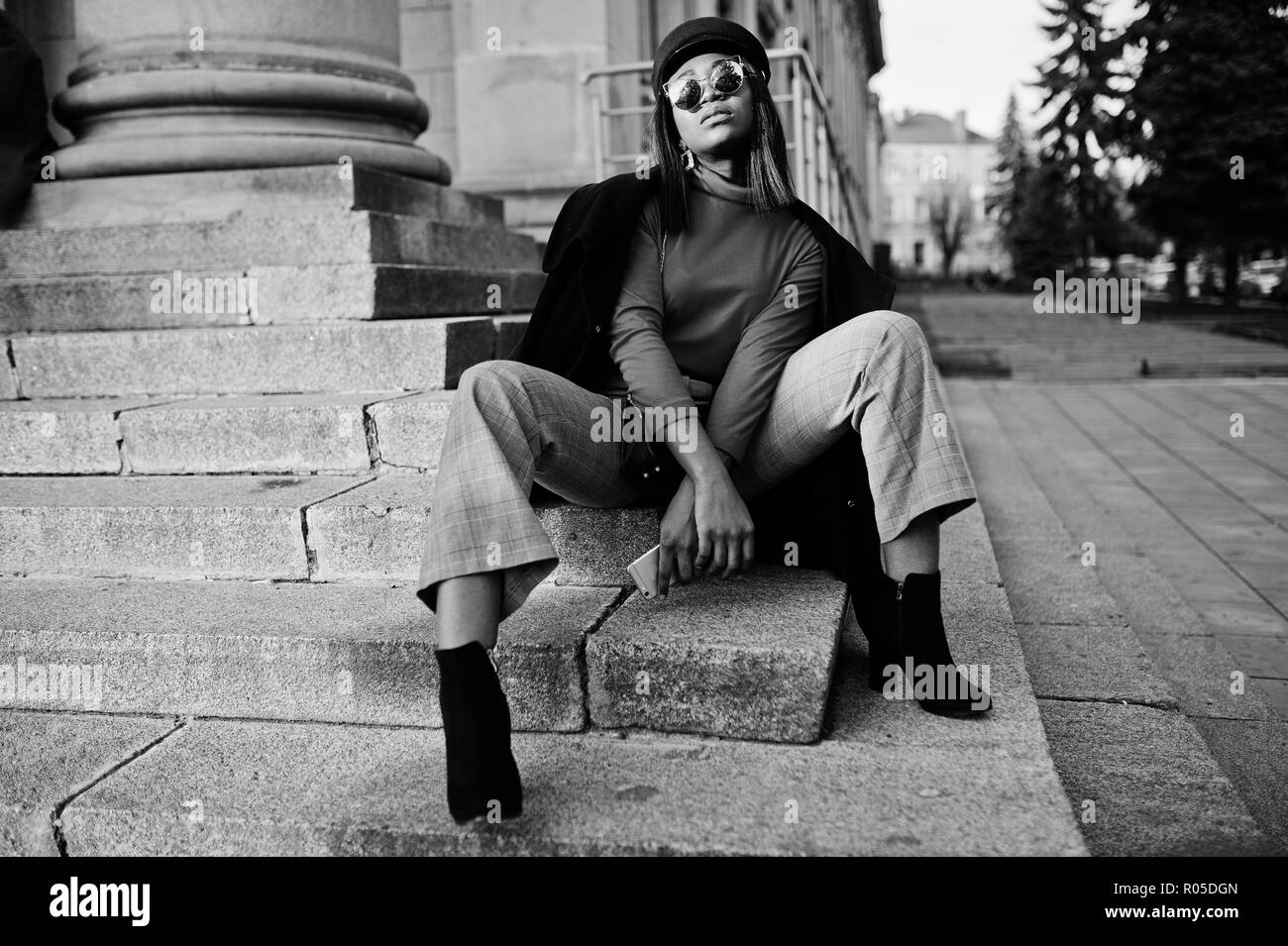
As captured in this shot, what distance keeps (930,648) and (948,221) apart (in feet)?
289

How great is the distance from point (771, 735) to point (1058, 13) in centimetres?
5123

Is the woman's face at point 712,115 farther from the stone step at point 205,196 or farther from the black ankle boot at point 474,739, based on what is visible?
the stone step at point 205,196

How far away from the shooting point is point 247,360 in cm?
383

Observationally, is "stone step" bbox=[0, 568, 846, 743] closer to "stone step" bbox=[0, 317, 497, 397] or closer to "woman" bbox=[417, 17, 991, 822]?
"woman" bbox=[417, 17, 991, 822]

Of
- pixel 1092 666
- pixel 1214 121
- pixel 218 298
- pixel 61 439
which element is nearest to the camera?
pixel 1092 666

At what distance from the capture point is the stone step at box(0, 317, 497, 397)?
3.77m

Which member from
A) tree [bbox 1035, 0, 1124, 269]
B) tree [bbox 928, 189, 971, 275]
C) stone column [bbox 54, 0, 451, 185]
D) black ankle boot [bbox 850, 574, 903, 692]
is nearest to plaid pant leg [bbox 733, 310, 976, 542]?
black ankle boot [bbox 850, 574, 903, 692]

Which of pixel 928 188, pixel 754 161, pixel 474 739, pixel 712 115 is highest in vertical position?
pixel 928 188

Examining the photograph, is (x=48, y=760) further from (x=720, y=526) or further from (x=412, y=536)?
(x=720, y=526)

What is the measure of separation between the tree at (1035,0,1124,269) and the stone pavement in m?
36.0

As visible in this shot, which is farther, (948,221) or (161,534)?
(948,221)

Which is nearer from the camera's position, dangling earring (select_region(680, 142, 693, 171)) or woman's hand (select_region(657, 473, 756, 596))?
woman's hand (select_region(657, 473, 756, 596))

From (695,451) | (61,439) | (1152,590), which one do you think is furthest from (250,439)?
(1152,590)
